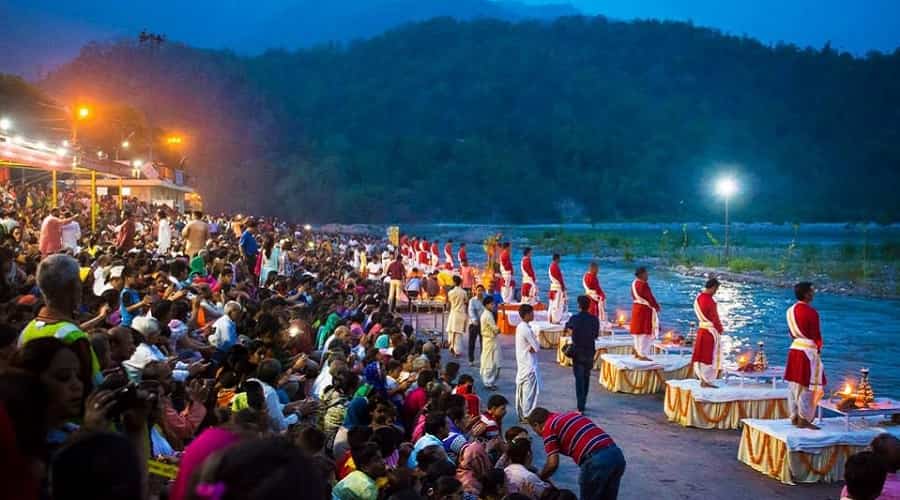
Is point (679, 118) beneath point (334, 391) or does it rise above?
above

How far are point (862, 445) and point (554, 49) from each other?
189m

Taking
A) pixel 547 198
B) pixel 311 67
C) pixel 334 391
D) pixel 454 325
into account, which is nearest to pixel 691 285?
pixel 454 325

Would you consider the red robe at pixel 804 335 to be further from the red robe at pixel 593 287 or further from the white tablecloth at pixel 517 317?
the white tablecloth at pixel 517 317

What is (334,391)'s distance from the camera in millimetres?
7207

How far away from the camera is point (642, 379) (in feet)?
41.9

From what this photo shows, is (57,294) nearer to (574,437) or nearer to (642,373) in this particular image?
(574,437)

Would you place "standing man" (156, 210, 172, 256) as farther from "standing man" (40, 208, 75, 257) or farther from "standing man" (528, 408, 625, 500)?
"standing man" (528, 408, 625, 500)

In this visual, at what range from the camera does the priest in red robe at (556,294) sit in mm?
17016

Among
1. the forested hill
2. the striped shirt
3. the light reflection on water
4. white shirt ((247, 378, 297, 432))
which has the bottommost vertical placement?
the light reflection on water

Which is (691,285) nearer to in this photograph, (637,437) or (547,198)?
(637,437)

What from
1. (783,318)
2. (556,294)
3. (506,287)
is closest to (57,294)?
(556,294)

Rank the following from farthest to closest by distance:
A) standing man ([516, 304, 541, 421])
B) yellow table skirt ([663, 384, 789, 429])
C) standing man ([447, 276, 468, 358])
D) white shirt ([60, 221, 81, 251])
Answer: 1. standing man ([447, 276, 468, 358])
2. white shirt ([60, 221, 81, 251])
3. yellow table skirt ([663, 384, 789, 429])
4. standing man ([516, 304, 541, 421])

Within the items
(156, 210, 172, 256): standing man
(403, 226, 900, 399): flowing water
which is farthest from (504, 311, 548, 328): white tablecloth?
(156, 210, 172, 256): standing man

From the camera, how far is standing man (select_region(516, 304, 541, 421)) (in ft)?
34.3
